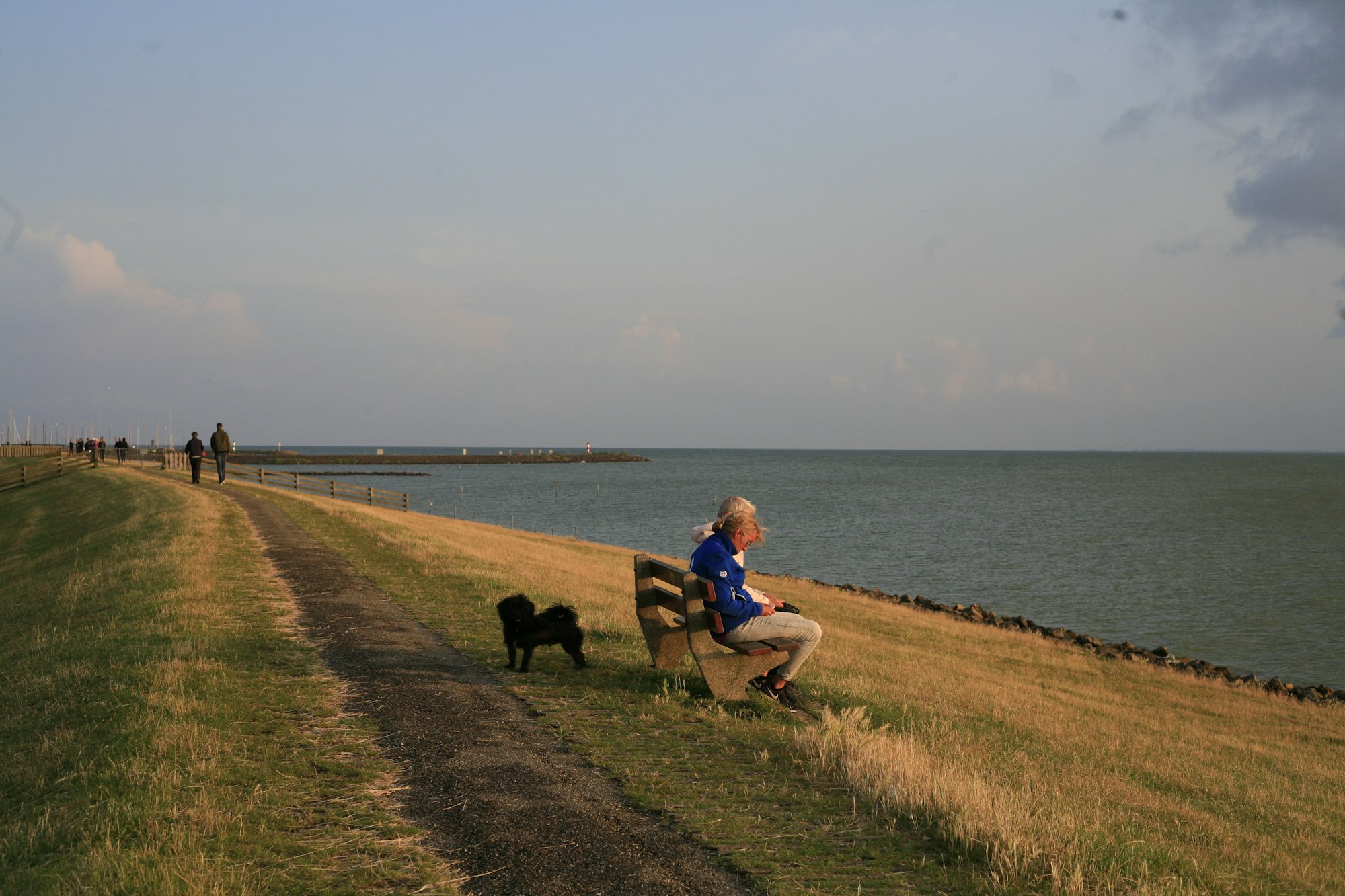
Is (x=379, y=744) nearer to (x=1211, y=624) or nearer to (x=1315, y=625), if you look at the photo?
(x=1211, y=624)

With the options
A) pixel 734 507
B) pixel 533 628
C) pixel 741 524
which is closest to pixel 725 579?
pixel 741 524

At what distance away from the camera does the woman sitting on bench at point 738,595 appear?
812cm

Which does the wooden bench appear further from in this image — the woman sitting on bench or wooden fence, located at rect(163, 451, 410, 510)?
wooden fence, located at rect(163, 451, 410, 510)

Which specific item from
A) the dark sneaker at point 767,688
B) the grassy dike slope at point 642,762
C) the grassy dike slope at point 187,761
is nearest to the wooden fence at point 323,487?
the grassy dike slope at point 642,762

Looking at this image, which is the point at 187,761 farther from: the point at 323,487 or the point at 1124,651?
the point at 323,487

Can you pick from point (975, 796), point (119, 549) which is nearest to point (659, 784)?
point (975, 796)

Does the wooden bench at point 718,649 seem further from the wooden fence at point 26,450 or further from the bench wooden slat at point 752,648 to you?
the wooden fence at point 26,450

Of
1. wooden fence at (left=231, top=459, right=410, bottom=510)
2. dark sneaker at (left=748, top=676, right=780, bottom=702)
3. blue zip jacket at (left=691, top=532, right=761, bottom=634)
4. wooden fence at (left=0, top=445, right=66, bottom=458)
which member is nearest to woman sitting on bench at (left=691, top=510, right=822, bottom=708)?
blue zip jacket at (left=691, top=532, right=761, bottom=634)

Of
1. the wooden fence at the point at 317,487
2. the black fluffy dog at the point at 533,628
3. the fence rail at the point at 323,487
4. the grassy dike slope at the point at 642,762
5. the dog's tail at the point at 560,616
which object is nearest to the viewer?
the grassy dike slope at the point at 642,762

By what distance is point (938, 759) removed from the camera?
7.98 metres

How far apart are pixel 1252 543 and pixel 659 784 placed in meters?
61.7

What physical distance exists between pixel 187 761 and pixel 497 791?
2146 mm

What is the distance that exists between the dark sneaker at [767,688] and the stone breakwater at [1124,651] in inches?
690

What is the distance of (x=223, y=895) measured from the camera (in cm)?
429
